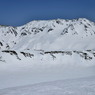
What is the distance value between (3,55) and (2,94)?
69821 mm

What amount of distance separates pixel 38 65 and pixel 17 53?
1064cm

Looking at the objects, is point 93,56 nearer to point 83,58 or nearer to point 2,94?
point 83,58

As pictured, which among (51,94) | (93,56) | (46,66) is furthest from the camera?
(93,56)

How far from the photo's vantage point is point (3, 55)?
3629 inches

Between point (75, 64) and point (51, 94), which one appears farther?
point (75, 64)

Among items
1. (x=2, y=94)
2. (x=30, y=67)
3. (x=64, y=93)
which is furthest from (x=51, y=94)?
(x=30, y=67)

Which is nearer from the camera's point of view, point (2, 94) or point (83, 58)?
point (2, 94)

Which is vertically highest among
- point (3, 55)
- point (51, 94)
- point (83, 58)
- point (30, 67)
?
point (83, 58)

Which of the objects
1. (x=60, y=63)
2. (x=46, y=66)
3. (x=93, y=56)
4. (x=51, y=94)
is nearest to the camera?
Answer: (x=51, y=94)

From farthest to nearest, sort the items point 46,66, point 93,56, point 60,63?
1. point 93,56
2. point 60,63
3. point 46,66

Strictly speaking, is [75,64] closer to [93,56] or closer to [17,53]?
[93,56]

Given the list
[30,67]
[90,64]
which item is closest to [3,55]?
[30,67]

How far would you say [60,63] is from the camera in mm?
104812

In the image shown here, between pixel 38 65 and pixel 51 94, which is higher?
pixel 38 65
